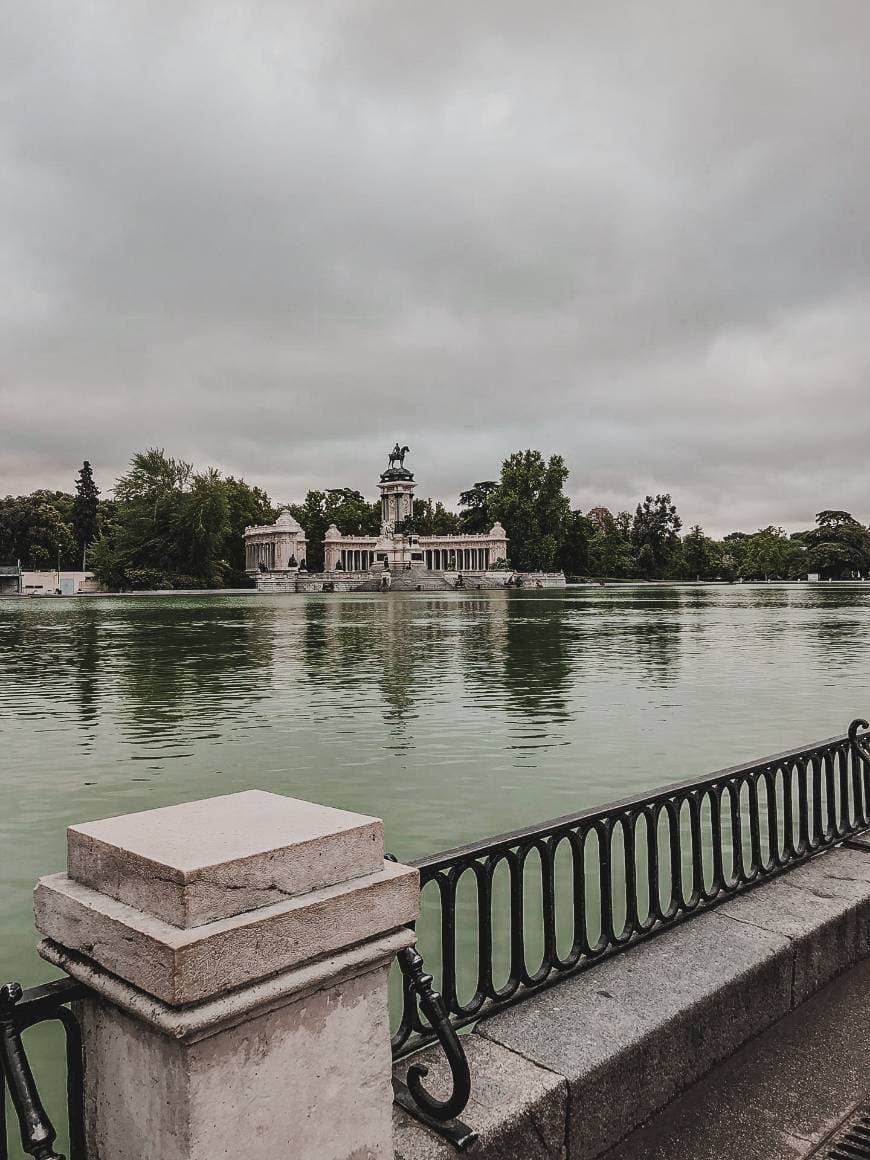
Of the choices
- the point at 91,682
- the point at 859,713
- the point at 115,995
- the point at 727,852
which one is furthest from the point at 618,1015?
the point at 91,682

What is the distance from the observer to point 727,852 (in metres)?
7.97

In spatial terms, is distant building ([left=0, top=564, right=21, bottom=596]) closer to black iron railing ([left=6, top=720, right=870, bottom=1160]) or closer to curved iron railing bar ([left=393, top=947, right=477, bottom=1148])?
black iron railing ([left=6, top=720, right=870, bottom=1160])

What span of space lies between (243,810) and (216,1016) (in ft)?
2.06

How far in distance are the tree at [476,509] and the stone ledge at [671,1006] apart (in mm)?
139640

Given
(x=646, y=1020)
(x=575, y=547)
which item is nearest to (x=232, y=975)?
(x=646, y=1020)

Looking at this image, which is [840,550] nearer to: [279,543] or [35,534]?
[279,543]

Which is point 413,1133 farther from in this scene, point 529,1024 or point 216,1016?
point 216,1016

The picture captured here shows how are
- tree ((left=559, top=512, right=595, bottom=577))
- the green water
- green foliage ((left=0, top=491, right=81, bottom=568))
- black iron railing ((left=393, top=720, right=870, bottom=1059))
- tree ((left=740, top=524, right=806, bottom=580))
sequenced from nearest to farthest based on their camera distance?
1. black iron railing ((left=393, top=720, right=870, bottom=1059))
2. the green water
3. green foliage ((left=0, top=491, right=81, bottom=568))
4. tree ((left=559, top=512, right=595, bottom=577))
5. tree ((left=740, top=524, right=806, bottom=580))

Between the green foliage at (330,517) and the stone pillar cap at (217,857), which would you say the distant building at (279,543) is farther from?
the stone pillar cap at (217,857)

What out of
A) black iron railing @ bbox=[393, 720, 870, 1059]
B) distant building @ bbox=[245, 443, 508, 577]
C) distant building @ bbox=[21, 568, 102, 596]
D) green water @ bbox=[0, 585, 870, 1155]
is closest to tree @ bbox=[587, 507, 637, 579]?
distant building @ bbox=[245, 443, 508, 577]

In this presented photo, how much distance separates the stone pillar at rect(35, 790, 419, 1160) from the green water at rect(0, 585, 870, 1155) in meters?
2.82

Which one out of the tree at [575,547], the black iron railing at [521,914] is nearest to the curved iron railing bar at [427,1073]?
the black iron railing at [521,914]

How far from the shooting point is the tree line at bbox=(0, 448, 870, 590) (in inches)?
3607

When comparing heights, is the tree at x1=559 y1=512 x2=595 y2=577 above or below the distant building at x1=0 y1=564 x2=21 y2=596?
above
